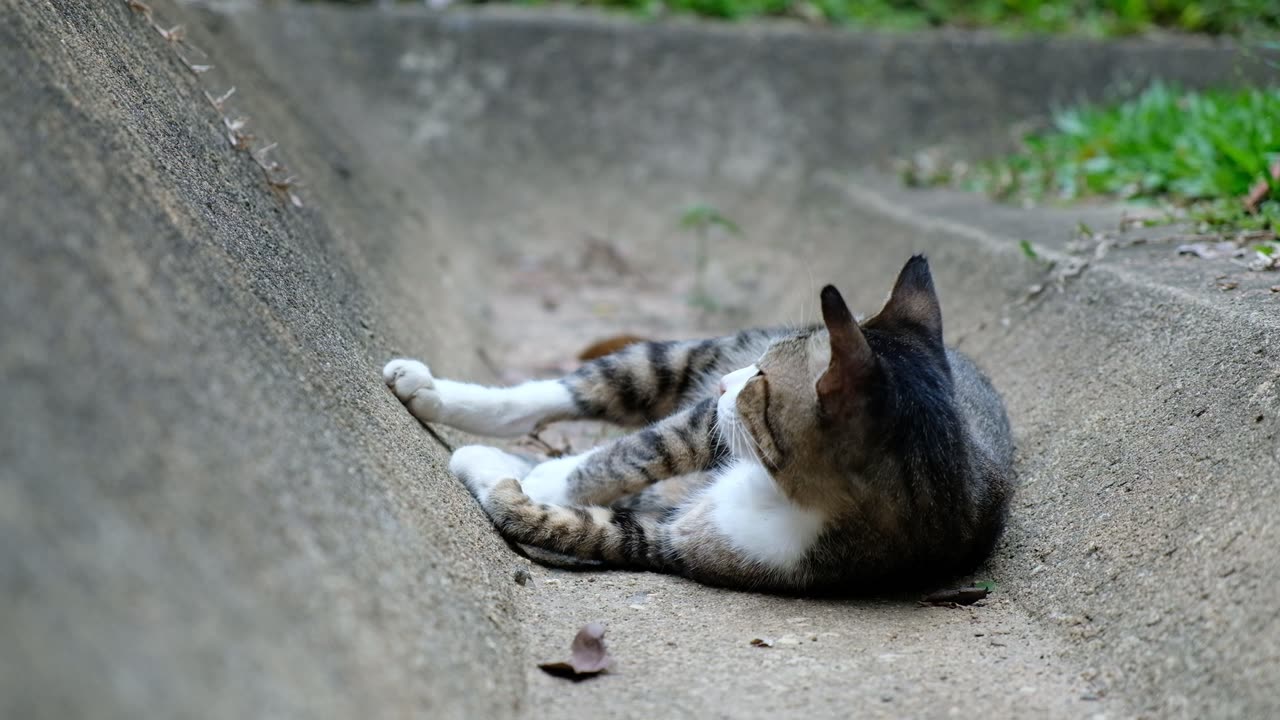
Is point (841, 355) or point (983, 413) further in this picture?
point (983, 413)

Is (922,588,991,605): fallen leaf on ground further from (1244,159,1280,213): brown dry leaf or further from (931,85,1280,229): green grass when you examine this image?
(1244,159,1280,213): brown dry leaf

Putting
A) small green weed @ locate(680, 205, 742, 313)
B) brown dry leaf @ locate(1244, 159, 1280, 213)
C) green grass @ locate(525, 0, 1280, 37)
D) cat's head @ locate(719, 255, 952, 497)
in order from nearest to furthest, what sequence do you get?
cat's head @ locate(719, 255, 952, 497) < brown dry leaf @ locate(1244, 159, 1280, 213) < small green weed @ locate(680, 205, 742, 313) < green grass @ locate(525, 0, 1280, 37)

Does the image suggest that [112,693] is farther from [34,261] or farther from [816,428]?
[816,428]

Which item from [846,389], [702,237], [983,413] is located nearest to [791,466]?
[846,389]

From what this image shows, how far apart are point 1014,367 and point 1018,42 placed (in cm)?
492

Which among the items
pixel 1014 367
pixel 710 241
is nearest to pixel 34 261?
pixel 1014 367

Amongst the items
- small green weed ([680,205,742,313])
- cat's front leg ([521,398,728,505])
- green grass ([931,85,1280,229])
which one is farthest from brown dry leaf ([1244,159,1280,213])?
small green weed ([680,205,742,313])

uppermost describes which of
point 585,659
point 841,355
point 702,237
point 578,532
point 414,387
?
point 841,355

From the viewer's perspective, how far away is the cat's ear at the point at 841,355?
258 cm

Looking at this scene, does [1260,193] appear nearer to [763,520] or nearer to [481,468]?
[763,520]

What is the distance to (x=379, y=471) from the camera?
94.0 inches

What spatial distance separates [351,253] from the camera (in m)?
4.10

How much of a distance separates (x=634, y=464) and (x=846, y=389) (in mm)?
817

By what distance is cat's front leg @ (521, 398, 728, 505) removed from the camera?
3.29 meters
